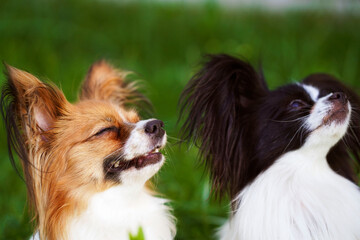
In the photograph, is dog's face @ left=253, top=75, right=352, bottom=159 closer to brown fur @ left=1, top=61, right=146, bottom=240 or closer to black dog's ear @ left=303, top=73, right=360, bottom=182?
black dog's ear @ left=303, top=73, right=360, bottom=182

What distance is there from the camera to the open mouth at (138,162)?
264cm

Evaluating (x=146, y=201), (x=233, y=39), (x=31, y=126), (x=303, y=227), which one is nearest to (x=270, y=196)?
(x=303, y=227)

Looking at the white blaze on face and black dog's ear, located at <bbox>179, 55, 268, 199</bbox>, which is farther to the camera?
black dog's ear, located at <bbox>179, 55, 268, 199</bbox>

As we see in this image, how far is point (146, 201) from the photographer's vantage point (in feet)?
9.35

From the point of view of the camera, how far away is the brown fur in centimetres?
252

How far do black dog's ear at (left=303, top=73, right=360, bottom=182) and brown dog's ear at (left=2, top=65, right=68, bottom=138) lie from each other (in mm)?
1564

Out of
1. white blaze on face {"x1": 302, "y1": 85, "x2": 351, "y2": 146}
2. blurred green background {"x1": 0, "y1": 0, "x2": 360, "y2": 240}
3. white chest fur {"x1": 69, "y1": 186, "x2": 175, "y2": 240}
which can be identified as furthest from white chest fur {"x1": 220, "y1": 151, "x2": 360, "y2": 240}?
blurred green background {"x1": 0, "y1": 0, "x2": 360, "y2": 240}

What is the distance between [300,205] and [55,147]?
55.2 inches

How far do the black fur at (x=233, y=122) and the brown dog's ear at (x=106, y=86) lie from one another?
0.60m

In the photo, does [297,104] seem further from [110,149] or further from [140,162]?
Answer: [110,149]

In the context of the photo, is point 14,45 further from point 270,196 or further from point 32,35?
point 270,196

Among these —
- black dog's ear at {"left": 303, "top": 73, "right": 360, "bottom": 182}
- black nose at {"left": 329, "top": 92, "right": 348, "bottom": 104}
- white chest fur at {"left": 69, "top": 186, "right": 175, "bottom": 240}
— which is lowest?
white chest fur at {"left": 69, "top": 186, "right": 175, "bottom": 240}

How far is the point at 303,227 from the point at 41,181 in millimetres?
1458

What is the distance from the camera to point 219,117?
2908mm
